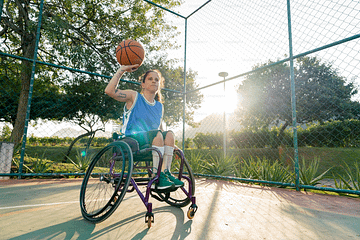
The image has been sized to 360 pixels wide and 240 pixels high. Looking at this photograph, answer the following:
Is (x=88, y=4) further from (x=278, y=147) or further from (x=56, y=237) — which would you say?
(x=278, y=147)

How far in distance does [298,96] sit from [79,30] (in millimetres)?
14040

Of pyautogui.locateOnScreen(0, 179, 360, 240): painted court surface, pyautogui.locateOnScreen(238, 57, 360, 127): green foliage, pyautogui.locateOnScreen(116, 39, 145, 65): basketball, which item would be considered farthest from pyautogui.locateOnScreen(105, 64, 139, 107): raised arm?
pyautogui.locateOnScreen(238, 57, 360, 127): green foliage

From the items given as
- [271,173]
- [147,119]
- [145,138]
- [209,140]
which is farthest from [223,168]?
[209,140]

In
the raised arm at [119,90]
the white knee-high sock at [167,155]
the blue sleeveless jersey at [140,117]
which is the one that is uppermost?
the raised arm at [119,90]

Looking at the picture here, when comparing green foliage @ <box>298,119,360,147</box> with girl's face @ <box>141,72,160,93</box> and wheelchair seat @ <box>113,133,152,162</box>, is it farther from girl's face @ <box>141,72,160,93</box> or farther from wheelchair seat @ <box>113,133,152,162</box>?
wheelchair seat @ <box>113,133,152,162</box>

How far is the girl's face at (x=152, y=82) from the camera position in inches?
81.8

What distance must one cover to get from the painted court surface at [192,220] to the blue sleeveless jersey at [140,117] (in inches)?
27.3

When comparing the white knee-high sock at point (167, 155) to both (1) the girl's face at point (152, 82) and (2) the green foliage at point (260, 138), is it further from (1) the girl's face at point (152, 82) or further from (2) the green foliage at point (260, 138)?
(2) the green foliage at point (260, 138)

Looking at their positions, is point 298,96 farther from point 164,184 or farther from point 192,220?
point 164,184

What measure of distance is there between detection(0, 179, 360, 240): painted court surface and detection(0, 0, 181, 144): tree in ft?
17.3

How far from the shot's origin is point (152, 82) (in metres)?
2.08

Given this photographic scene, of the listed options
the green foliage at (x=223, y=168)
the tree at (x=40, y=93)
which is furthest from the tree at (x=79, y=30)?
the green foliage at (x=223, y=168)

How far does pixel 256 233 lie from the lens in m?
1.33

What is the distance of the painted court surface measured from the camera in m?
1.27
